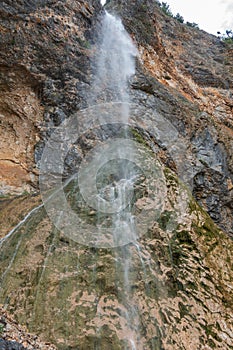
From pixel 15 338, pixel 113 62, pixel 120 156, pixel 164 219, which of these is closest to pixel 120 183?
pixel 164 219

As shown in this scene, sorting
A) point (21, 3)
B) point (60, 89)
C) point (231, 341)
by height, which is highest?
point (21, 3)

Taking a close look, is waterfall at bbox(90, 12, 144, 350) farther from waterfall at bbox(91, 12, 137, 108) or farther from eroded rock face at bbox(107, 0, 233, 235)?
eroded rock face at bbox(107, 0, 233, 235)

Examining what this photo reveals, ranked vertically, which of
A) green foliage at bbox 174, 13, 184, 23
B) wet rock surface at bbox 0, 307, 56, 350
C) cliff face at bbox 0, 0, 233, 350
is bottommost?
wet rock surface at bbox 0, 307, 56, 350

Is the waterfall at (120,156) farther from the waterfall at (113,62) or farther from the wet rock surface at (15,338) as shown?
the wet rock surface at (15,338)

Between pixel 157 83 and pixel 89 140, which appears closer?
pixel 89 140

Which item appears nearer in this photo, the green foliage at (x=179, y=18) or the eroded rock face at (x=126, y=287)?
the eroded rock face at (x=126, y=287)

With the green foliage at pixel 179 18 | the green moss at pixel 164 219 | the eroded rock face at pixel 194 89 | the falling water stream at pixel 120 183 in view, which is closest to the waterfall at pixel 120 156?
the falling water stream at pixel 120 183

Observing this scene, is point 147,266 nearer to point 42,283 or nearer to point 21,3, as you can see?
point 42,283

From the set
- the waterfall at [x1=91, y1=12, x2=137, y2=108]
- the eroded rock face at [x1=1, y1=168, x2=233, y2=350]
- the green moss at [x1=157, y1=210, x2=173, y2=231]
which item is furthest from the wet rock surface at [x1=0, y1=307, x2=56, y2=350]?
the waterfall at [x1=91, y1=12, x2=137, y2=108]

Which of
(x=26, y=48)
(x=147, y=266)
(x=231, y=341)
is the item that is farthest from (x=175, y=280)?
(x=26, y=48)
